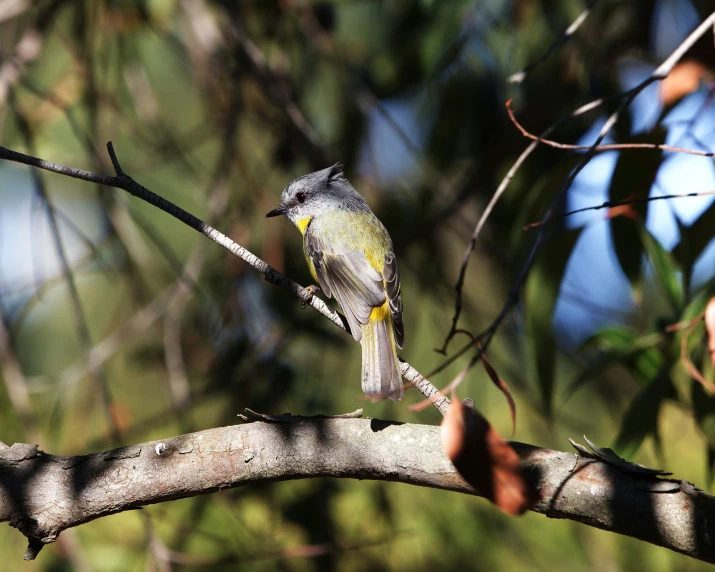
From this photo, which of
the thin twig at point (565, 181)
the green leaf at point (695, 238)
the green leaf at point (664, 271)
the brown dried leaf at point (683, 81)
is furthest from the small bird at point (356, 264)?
the brown dried leaf at point (683, 81)

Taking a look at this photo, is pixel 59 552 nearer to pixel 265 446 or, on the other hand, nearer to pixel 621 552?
pixel 265 446

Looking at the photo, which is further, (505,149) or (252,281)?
(252,281)

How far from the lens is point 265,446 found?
1.87 m

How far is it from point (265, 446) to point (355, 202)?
5.93ft

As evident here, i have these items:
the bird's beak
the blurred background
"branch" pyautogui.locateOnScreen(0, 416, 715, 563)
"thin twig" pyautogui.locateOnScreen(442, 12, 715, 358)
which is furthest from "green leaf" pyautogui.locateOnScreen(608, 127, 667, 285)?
the bird's beak

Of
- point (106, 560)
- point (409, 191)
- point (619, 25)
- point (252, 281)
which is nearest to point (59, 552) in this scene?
point (106, 560)

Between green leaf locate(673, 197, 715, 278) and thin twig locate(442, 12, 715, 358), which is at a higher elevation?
green leaf locate(673, 197, 715, 278)

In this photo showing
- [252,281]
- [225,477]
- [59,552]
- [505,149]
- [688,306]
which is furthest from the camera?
[252,281]

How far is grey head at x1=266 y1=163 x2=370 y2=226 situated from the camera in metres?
3.46

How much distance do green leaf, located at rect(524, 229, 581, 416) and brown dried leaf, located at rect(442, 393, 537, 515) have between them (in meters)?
1.29

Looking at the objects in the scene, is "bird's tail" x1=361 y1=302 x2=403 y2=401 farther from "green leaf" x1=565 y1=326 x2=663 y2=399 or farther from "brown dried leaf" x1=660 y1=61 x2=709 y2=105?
"brown dried leaf" x1=660 y1=61 x2=709 y2=105

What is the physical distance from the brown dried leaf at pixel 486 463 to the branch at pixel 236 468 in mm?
329

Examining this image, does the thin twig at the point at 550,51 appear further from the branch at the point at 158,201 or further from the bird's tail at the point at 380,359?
the bird's tail at the point at 380,359

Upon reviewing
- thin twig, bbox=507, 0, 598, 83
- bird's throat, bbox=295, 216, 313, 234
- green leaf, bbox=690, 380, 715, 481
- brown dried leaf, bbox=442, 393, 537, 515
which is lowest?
brown dried leaf, bbox=442, 393, 537, 515
